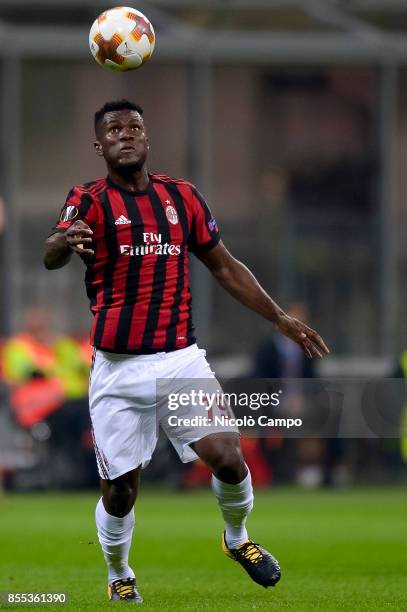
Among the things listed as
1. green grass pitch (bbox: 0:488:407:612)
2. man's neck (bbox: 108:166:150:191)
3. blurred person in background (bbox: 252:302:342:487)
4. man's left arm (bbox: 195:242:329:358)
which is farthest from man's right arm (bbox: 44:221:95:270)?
blurred person in background (bbox: 252:302:342:487)

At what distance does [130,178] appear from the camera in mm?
6781

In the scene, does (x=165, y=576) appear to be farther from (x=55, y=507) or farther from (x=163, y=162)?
(x=163, y=162)

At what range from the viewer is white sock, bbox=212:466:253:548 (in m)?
6.66

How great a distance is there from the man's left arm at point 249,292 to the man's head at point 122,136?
56 centimetres

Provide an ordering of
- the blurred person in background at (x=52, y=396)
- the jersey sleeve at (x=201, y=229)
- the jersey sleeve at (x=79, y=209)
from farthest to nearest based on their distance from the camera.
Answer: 1. the blurred person in background at (x=52, y=396)
2. the jersey sleeve at (x=201, y=229)
3. the jersey sleeve at (x=79, y=209)

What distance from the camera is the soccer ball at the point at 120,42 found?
6984mm

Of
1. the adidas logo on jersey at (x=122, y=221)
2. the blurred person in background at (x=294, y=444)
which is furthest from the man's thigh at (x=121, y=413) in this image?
the blurred person in background at (x=294, y=444)

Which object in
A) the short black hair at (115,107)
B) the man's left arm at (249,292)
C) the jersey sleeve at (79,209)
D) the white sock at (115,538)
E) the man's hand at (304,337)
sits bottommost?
the white sock at (115,538)

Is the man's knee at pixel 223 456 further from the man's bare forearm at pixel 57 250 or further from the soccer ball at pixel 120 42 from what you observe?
the soccer ball at pixel 120 42

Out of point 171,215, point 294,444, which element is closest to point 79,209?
point 171,215

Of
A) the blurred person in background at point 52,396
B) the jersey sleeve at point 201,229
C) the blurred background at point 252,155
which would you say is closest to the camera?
the jersey sleeve at point 201,229

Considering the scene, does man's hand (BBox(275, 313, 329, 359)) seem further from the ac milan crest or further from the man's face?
the man's face

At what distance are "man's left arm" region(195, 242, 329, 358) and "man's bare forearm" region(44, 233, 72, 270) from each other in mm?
851

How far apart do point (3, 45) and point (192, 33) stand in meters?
2.45
